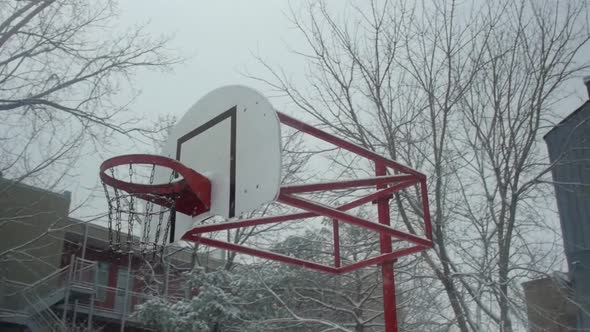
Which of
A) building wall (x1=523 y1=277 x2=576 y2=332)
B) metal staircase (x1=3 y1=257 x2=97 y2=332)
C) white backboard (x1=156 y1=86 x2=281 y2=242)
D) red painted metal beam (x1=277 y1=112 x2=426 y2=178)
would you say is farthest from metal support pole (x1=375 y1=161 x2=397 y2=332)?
metal staircase (x1=3 y1=257 x2=97 y2=332)

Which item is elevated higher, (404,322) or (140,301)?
(140,301)

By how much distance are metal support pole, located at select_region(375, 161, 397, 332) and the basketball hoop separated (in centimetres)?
216

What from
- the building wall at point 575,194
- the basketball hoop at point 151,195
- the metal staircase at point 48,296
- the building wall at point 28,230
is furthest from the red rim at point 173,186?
the building wall at point 28,230

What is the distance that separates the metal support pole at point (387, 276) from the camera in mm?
5812

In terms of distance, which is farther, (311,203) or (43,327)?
(43,327)

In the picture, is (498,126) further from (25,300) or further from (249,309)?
(25,300)

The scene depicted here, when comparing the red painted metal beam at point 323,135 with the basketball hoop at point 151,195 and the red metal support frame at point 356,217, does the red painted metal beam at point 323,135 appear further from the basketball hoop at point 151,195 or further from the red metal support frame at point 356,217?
the basketball hoop at point 151,195

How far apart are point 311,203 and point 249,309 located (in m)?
12.0

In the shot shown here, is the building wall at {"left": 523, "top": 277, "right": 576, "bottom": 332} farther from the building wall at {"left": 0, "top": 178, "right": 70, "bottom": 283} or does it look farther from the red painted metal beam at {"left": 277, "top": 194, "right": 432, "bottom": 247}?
the building wall at {"left": 0, "top": 178, "right": 70, "bottom": 283}

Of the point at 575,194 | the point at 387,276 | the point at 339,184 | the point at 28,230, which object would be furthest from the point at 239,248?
the point at 28,230

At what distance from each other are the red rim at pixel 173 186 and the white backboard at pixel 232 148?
90 mm

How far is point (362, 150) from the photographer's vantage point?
5.47m

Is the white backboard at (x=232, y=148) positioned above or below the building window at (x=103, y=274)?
below

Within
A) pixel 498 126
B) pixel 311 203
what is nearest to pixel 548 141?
pixel 498 126
